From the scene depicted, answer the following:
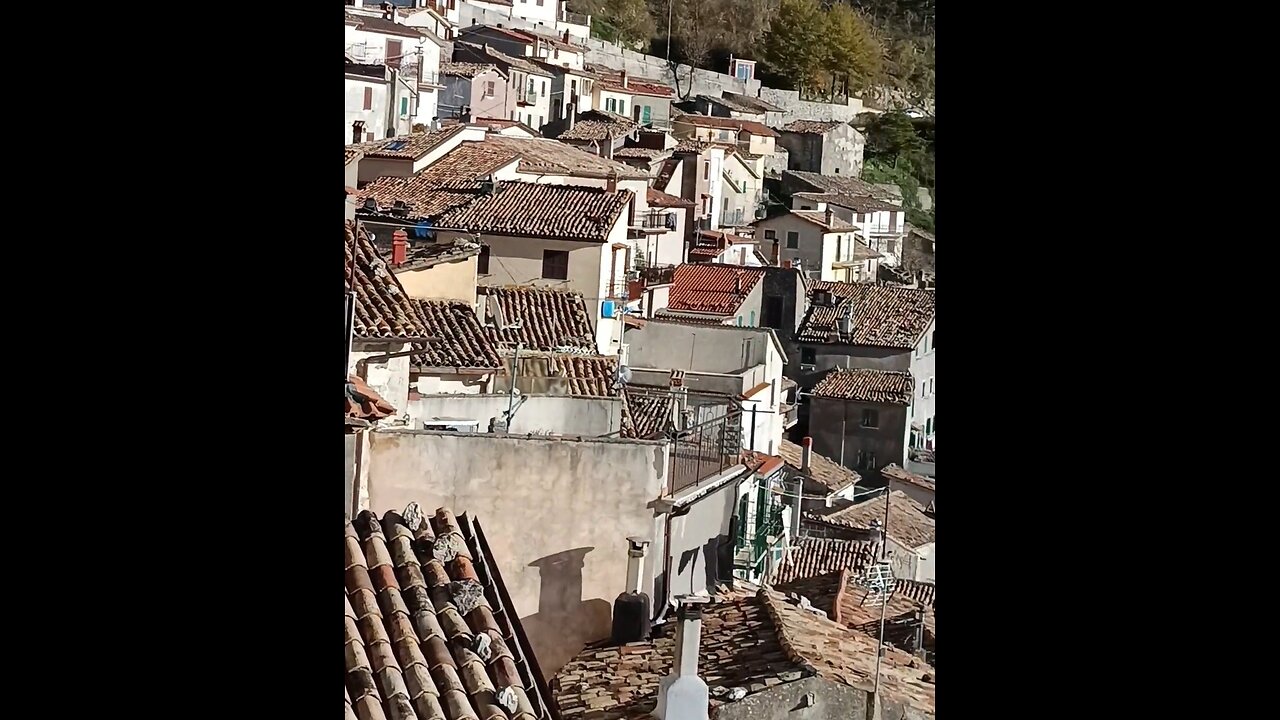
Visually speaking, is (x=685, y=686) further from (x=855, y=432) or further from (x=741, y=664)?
(x=855, y=432)

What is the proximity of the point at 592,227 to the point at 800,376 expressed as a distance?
6.76 ft

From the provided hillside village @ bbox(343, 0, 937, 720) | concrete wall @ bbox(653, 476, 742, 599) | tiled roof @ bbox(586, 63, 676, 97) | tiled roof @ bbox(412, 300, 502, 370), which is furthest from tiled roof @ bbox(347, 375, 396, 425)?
tiled roof @ bbox(586, 63, 676, 97)

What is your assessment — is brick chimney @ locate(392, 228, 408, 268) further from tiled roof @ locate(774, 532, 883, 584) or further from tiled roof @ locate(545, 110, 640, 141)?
tiled roof @ locate(545, 110, 640, 141)

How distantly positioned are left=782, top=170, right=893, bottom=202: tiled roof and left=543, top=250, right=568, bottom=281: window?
79.9 inches

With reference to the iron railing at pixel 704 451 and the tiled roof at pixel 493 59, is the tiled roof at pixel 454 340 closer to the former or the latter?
the iron railing at pixel 704 451

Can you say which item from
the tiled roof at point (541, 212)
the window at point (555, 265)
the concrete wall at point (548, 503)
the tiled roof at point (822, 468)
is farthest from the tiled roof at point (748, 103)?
the concrete wall at point (548, 503)

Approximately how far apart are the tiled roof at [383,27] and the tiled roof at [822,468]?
4.38 metres

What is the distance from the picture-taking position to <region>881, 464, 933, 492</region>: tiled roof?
20.6ft

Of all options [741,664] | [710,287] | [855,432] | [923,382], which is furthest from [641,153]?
[741,664]

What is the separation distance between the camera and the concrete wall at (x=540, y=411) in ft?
11.3

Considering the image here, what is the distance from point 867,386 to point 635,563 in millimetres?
4845
